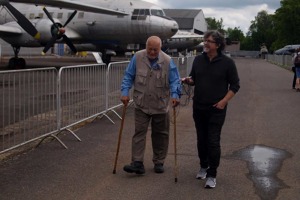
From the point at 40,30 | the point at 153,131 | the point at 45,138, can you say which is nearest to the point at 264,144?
the point at 153,131

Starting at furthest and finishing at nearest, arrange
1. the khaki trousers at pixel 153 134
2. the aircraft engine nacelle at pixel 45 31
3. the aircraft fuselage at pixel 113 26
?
the aircraft fuselage at pixel 113 26 → the aircraft engine nacelle at pixel 45 31 → the khaki trousers at pixel 153 134

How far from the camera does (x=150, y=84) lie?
632cm

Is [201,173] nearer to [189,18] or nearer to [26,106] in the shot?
[26,106]

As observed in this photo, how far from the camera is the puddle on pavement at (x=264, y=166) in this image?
579 cm

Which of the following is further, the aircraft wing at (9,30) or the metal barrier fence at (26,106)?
the aircraft wing at (9,30)

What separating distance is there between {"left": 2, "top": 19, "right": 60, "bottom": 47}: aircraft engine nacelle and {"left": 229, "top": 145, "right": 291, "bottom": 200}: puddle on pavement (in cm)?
2049

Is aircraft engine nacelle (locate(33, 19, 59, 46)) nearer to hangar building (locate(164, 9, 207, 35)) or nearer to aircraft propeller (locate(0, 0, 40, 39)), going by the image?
aircraft propeller (locate(0, 0, 40, 39))

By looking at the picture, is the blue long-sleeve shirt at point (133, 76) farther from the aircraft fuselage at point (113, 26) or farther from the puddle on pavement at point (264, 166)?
the aircraft fuselage at point (113, 26)

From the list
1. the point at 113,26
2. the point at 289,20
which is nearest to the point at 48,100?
the point at 113,26

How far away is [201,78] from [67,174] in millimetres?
2140

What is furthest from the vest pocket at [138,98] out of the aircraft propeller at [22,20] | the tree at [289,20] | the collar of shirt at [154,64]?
the tree at [289,20]

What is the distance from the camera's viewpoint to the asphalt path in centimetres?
559

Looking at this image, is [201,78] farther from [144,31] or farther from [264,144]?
[144,31]

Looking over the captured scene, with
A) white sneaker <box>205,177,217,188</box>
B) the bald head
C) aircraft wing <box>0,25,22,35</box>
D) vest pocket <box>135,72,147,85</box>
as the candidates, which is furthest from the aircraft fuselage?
white sneaker <box>205,177,217,188</box>
